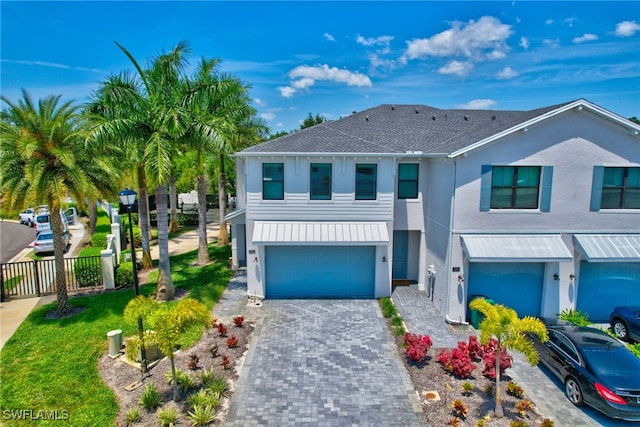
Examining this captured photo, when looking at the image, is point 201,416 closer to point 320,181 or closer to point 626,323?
point 320,181

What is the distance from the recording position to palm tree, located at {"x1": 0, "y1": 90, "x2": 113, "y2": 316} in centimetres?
1472

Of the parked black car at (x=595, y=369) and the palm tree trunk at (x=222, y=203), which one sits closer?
the parked black car at (x=595, y=369)

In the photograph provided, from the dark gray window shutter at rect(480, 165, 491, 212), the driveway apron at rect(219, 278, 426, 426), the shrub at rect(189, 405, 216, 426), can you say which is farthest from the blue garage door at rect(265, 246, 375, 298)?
the shrub at rect(189, 405, 216, 426)

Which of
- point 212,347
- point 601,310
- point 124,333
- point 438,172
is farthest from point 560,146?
point 124,333

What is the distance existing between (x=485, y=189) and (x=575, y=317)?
260 inches

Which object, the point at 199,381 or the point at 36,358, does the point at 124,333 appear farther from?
the point at 199,381

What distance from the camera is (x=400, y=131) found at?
71.7 feet

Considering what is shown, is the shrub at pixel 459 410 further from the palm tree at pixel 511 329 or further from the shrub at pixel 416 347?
the shrub at pixel 416 347

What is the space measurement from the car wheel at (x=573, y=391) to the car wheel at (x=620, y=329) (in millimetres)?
5694

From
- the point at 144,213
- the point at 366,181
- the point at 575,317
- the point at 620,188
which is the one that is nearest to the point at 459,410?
the point at 575,317

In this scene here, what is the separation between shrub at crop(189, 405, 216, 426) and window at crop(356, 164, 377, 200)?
11.3m

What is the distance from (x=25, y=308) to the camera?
56.3 ft

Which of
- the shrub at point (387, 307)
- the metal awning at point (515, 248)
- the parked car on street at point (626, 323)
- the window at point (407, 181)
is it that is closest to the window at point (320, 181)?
the window at point (407, 181)

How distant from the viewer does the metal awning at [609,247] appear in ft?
49.8
